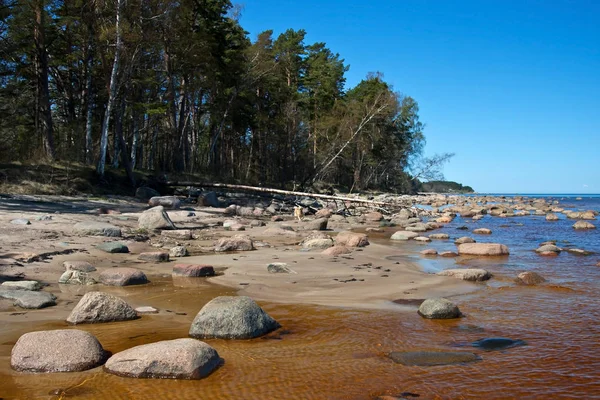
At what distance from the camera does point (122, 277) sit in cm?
660

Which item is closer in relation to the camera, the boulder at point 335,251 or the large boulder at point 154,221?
the boulder at point 335,251

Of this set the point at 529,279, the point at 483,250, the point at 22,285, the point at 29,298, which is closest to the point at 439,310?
the point at 529,279

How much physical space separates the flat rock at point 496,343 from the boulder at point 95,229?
813cm

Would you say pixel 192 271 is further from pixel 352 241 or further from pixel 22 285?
pixel 352 241

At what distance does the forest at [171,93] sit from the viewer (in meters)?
20.8

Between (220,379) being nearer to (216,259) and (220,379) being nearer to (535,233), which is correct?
(216,259)

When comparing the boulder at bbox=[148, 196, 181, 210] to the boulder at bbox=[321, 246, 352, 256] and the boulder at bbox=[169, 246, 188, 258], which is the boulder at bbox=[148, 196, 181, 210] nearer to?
the boulder at bbox=[169, 246, 188, 258]

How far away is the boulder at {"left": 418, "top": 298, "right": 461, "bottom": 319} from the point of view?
5.24 m

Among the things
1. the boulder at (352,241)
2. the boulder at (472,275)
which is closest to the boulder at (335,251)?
the boulder at (352,241)

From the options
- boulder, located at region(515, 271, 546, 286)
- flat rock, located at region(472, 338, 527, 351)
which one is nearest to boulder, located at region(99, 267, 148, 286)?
flat rock, located at region(472, 338, 527, 351)

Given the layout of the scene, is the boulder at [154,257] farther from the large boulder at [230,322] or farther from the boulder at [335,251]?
the large boulder at [230,322]

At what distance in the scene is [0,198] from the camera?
13.1 m

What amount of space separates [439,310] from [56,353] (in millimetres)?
3785

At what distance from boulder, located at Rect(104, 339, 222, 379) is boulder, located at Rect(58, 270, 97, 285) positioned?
10.7 ft
